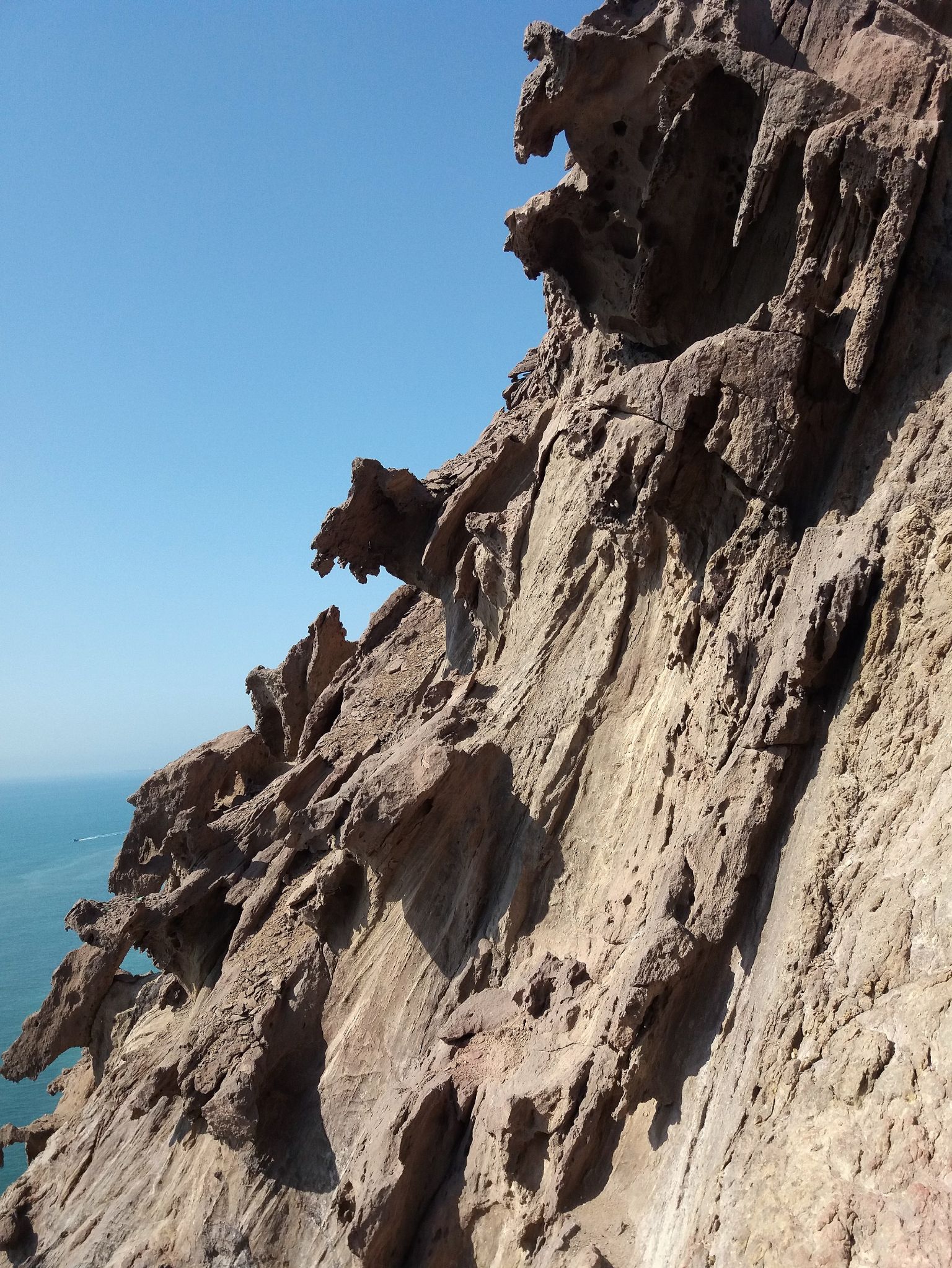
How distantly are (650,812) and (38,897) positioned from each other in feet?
190

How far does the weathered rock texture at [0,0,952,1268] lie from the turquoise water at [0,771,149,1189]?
13215mm

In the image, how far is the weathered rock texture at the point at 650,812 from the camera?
624 centimetres

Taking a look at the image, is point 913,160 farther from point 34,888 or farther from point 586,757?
point 34,888

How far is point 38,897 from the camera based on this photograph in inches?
2201

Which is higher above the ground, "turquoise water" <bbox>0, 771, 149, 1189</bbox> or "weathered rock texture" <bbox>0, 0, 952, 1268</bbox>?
"weathered rock texture" <bbox>0, 0, 952, 1268</bbox>

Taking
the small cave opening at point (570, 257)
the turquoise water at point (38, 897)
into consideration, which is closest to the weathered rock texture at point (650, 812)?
the small cave opening at point (570, 257)

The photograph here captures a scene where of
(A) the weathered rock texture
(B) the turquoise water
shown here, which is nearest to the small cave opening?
(A) the weathered rock texture

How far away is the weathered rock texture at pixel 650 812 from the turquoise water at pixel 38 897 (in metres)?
13.2

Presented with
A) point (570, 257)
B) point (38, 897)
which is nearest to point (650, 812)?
point (570, 257)

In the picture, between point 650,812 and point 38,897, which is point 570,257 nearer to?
point 650,812

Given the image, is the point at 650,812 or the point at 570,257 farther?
the point at 570,257

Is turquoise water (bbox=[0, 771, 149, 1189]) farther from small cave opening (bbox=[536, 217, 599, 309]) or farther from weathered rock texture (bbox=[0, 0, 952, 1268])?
small cave opening (bbox=[536, 217, 599, 309])

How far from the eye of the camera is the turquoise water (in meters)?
31.1

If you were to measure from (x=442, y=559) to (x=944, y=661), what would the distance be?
9370 millimetres
